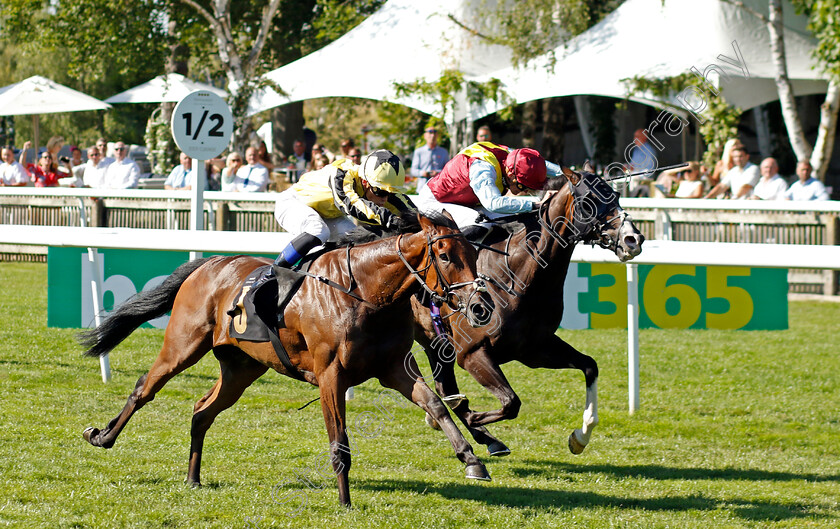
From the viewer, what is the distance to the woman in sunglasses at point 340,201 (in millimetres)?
4688

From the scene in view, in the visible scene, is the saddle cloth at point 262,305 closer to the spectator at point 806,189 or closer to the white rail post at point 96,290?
the white rail post at point 96,290

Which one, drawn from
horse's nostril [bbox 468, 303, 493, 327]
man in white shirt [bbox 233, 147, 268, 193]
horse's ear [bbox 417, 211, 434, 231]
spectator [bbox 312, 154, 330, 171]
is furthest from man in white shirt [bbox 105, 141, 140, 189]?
horse's nostril [bbox 468, 303, 493, 327]

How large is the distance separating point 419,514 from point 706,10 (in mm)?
11456

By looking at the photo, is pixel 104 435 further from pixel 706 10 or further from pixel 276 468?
pixel 706 10

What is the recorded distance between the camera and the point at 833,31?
12.5 metres

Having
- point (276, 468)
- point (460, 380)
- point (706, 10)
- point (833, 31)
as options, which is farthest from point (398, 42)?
point (276, 468)

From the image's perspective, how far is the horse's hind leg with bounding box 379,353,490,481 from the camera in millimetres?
4410

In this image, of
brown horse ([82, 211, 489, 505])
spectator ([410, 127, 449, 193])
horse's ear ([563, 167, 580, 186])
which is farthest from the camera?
spectator ([410, 127, 449, 193])


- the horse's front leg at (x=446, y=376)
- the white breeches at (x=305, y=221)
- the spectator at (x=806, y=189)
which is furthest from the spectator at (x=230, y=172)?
the white breeches at (x=305, y=221)

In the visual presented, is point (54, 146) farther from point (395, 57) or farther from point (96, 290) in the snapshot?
point (96, 290)

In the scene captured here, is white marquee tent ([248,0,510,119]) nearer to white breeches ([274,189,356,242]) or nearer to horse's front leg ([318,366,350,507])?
white breeches ([274,189,356,242])

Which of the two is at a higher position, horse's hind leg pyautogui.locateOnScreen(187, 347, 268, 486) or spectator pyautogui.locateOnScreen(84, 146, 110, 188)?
spectator pyautogui.locateOnScreen(84, 146, 110, 188)

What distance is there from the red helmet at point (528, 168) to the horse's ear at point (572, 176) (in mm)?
163

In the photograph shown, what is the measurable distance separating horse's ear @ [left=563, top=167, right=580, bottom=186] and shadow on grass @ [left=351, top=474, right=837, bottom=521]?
5.02ft
